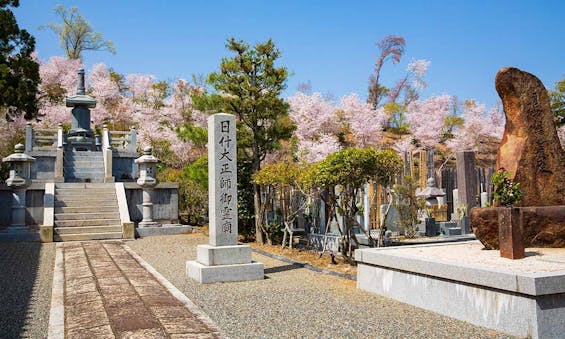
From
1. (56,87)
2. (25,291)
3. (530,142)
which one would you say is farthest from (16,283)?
(56,87)

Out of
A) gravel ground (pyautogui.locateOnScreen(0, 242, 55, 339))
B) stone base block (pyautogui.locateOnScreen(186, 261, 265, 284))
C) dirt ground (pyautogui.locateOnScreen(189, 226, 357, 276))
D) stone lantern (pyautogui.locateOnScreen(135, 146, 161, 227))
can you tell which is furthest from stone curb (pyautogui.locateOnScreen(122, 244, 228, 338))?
stone lantern (pyautogui.locateOnScreen(135, 146, 161, 227))

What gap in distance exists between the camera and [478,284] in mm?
4645

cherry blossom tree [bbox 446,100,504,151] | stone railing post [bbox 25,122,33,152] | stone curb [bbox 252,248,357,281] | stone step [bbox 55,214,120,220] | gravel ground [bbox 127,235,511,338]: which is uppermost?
cherry blossom tree [bbox 446,100,504,151]

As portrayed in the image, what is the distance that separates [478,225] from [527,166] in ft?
3.78

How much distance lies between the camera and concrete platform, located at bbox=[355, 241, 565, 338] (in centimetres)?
411

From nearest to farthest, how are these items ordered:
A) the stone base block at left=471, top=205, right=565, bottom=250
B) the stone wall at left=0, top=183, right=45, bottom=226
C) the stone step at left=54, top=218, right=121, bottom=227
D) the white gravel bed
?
the white gravel bed, the stone base block at left=471, top=205, right=565, bottom=250, the stone step at left=54, top=218, right=121, bottom=227, the stone wall at left=0, top=183, right=45, bottom=226

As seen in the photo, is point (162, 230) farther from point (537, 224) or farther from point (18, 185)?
point (537, 224)

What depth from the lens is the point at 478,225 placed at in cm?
608

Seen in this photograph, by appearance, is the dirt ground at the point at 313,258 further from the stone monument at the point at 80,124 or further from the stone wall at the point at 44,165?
the stone monument at the point at 80,124

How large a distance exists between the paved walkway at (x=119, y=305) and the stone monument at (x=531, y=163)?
3.89 m

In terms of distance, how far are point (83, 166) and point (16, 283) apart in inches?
608

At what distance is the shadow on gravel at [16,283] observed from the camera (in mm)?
4977

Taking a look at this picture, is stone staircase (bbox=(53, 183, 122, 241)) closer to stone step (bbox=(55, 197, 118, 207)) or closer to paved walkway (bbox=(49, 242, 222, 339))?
stone step (bbox=(55, 197, 118, 207))

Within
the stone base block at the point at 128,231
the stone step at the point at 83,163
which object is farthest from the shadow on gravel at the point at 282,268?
the stone step at the point at 83,163
